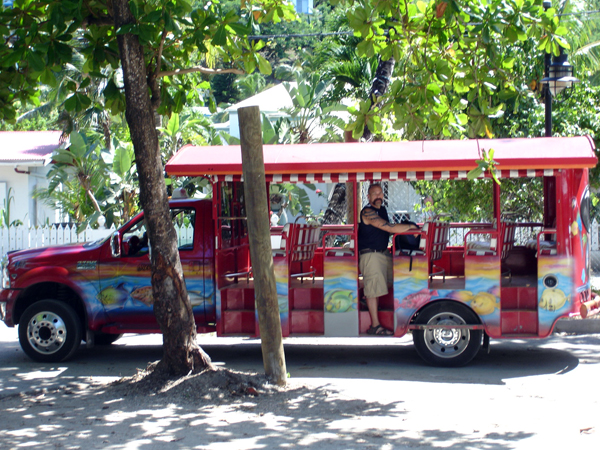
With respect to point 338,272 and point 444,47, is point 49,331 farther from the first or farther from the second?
point 444,47

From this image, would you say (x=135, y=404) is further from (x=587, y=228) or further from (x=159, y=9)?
(x=587, y=228)

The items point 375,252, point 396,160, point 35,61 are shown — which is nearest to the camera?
point 35,61

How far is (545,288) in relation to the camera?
767cm

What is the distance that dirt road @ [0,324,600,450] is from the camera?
211 inches

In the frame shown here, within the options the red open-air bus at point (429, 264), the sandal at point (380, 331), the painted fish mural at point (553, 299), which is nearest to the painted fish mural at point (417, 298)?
the red open-air bus at point (429, 264)

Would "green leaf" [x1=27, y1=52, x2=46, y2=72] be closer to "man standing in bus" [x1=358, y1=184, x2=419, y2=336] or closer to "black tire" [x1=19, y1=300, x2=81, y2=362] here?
"black tire" [x1=19, y1=300, x2=81, y2=362]

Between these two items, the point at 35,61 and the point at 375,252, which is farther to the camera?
the point at 375,252

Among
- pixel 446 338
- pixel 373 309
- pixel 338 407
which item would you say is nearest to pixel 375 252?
pixel 373 309

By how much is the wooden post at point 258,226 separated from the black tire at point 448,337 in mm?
2089

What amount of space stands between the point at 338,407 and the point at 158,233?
8.28ft

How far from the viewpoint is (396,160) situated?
7582 millimetres

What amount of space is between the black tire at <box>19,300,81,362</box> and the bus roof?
92.5 inches

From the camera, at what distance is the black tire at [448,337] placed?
7.80 meters

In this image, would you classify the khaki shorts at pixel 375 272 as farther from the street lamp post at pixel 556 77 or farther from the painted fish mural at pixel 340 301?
the street lamp post at pixel 556 77
